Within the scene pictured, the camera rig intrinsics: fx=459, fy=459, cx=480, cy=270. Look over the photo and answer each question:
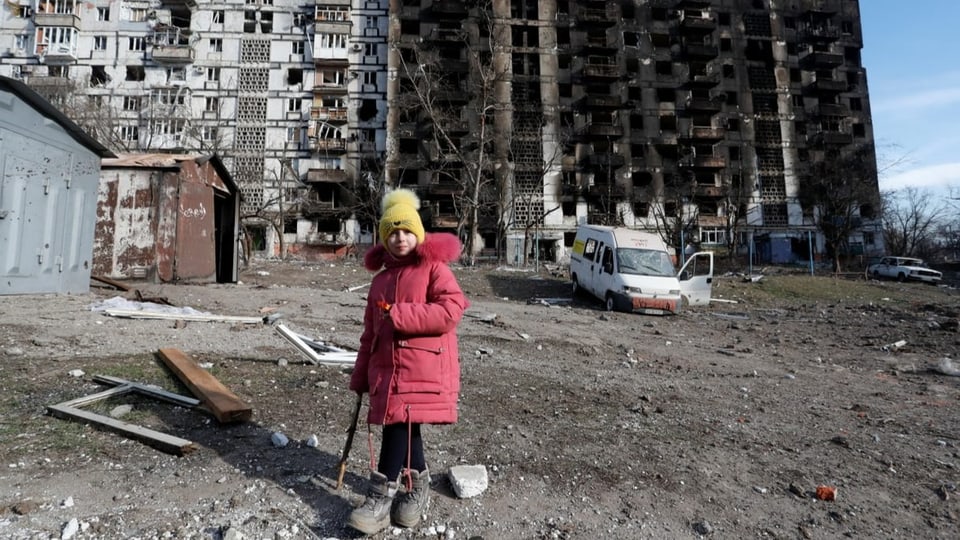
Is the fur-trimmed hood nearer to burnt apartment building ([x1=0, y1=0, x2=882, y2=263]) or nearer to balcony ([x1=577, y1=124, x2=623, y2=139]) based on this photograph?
burnt apartment building ([x1=0, y1=0, x2=882, y2=263])

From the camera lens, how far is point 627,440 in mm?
3537

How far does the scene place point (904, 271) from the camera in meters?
25.6

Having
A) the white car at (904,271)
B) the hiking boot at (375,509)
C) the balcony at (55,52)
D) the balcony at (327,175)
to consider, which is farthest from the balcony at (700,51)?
the balcony at (55,52)

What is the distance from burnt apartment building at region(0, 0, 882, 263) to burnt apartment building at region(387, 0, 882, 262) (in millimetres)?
163

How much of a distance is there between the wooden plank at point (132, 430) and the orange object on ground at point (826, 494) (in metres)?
3.86

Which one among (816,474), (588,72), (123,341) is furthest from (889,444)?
(588,72)

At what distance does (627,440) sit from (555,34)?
40821 mm

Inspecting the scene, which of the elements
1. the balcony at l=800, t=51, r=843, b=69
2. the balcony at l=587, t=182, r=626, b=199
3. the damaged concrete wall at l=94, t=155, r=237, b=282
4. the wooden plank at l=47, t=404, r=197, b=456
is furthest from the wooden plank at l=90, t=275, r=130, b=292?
the balcony at l=800, t=51, r=843, b=69

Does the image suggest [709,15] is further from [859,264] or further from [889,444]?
[889,444]

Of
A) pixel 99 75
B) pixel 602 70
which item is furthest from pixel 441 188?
pixel 99 75

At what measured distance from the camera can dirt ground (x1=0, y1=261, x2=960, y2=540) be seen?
2357mm

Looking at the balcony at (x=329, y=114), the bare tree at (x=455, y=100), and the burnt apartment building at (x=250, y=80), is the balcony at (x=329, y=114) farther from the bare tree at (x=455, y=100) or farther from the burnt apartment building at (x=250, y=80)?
the bare tree at (x=455, y=100)

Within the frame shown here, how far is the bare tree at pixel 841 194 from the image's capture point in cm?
3180

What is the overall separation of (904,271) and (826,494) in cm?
3147
